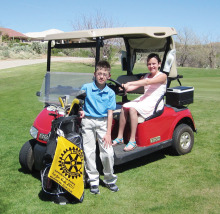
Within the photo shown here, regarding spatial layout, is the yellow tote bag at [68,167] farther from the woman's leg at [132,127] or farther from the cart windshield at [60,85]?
the cart windshield at [60,85]

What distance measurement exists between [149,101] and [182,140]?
94 cm

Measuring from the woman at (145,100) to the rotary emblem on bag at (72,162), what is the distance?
2.73ft

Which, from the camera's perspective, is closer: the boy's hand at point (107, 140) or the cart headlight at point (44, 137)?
the boy's hand at point (107, 140)

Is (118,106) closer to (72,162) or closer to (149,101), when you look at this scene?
(149,101)

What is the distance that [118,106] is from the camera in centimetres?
457

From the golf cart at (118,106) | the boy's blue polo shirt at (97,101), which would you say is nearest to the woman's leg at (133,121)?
the golf cart at (118,106)

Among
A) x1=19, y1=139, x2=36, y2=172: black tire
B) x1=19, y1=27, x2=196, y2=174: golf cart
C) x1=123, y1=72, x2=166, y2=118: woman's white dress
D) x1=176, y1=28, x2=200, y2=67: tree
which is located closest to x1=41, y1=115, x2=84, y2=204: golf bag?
x1=19, y1=27, x2=196, y2=174: golf cart

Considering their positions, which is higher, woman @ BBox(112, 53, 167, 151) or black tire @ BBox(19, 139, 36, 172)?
woman @ BBox(112, 53, 167, 151)

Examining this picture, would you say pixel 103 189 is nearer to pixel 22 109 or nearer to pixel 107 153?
pixel 107 153

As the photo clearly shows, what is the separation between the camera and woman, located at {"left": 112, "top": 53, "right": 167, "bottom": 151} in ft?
13.1

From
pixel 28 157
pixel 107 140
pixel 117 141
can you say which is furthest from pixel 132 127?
pixel 28 157

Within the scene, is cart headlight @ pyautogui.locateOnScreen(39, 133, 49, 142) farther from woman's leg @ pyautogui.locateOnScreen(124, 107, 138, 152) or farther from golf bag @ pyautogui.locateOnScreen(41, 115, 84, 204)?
woman's leg @ pyautogui.locateOnScreen(124, 107, 138, 152)

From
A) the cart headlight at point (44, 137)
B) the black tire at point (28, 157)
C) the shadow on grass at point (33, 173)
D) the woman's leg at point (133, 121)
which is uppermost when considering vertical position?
the woman's leg at point (133, 121)

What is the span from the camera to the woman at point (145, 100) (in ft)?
13.1
